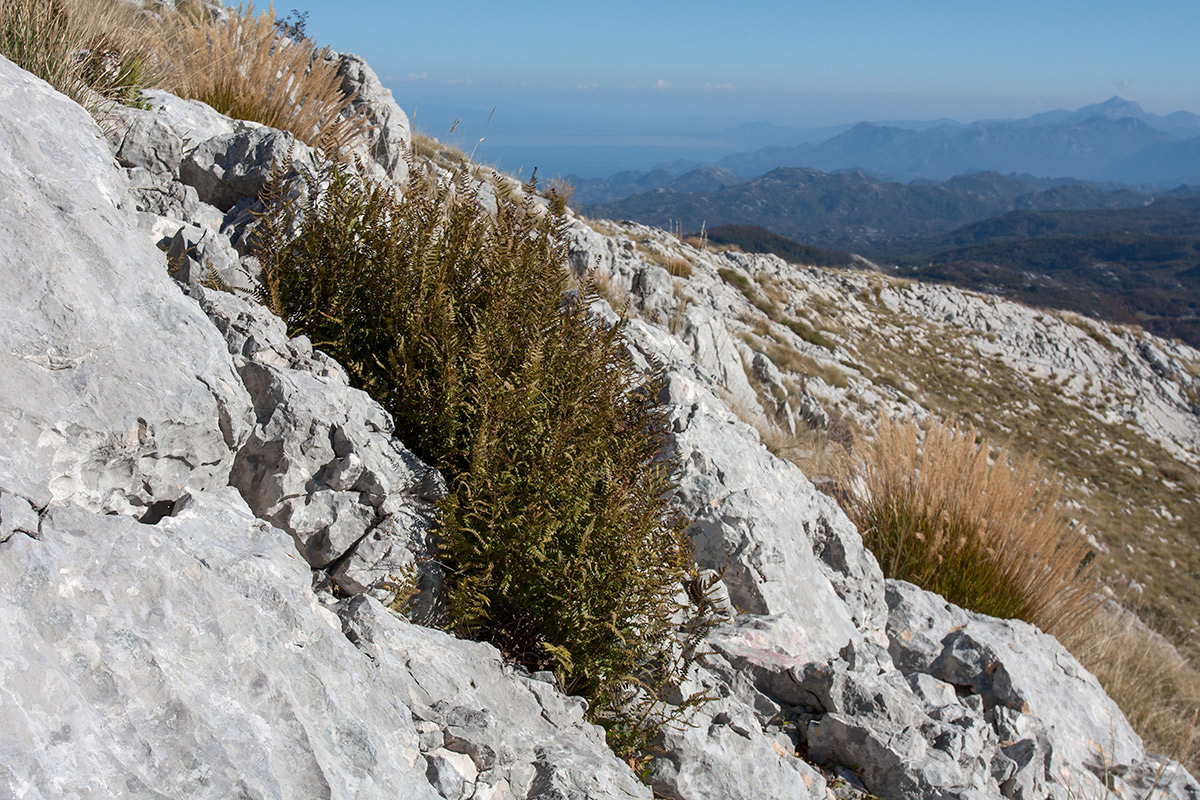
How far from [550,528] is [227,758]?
132 centimetres

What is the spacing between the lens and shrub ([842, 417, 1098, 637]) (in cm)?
607

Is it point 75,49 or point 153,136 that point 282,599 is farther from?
point 75,49

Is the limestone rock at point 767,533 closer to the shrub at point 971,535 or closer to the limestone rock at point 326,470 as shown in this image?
the shrub at point 971,535

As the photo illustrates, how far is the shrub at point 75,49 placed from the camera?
433cm

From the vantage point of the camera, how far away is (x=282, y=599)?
2117mm

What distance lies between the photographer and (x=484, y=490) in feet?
9.57

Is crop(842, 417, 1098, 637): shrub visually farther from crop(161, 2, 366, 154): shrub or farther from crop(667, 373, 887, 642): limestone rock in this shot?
crop(161, 2, 366, 154): shrub

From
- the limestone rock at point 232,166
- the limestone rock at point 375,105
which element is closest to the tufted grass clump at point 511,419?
the limestone rock at point 232,166

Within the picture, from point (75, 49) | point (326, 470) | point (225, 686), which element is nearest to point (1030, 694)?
point (326, 470)

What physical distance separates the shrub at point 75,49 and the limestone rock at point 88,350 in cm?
188

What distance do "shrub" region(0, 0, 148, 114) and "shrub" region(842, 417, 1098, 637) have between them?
6.80m

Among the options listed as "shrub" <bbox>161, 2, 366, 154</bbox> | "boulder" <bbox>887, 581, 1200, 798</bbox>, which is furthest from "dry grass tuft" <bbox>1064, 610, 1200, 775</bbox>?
"shrub" <bbox>161, 2, 366, 154</bbox>

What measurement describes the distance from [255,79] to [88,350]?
5617mm

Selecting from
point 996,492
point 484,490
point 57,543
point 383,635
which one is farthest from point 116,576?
point 996,492
